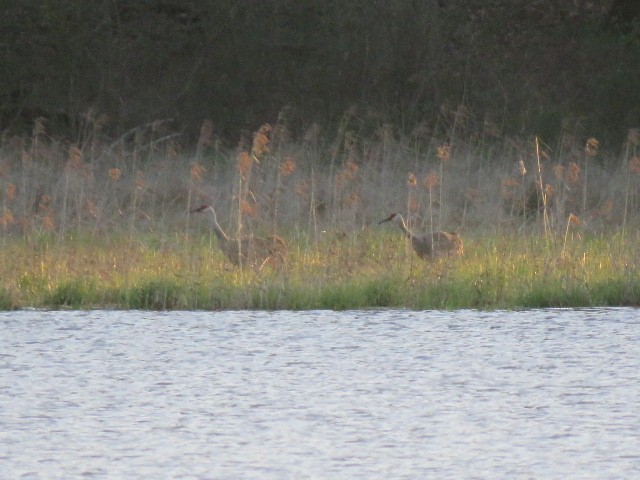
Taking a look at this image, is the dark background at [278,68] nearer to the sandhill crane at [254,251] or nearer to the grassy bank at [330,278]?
the grassy bank at [330,278]

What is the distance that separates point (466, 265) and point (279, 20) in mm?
11325

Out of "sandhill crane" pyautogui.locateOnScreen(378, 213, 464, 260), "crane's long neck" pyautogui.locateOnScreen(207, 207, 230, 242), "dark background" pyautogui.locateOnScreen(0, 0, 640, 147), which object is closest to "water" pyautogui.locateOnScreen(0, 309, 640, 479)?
"crane's long neck" pyautogui.locateOnScreen(207, 207, 230, 242)

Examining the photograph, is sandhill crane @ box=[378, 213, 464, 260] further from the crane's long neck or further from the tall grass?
the crane's long neck

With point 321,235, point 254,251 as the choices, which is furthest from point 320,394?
point 321,235

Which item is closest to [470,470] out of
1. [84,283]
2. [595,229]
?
[84,283]

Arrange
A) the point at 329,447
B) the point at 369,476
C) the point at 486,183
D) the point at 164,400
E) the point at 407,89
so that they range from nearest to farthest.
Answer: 1. the point at 369,476
2. the point at 329,447
3. the point at 164,400
4. the point at 486,183
5. the point at 407,89

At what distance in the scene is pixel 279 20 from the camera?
2083cm

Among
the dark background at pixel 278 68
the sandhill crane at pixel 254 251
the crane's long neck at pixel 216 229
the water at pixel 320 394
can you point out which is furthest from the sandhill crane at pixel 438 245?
the dark background at pixel 278 68

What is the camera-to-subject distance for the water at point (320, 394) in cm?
511

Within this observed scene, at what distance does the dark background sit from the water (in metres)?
11.1

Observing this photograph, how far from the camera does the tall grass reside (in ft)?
29.2

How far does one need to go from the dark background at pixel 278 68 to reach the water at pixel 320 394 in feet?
36.6

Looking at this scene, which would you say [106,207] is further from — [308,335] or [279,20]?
[279,20]

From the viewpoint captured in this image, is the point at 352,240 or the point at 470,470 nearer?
the point at 470,470
